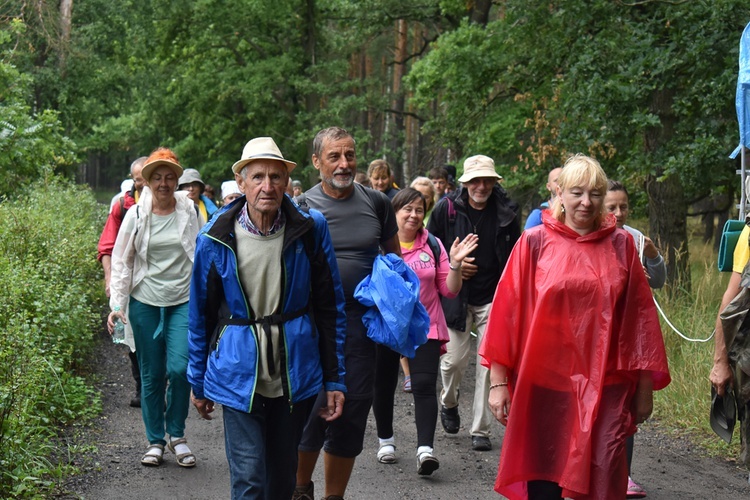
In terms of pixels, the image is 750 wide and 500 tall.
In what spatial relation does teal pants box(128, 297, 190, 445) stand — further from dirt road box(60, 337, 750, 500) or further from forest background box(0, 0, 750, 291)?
forest background box(0, 0, 750, 291)

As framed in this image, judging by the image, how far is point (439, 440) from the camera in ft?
26.0

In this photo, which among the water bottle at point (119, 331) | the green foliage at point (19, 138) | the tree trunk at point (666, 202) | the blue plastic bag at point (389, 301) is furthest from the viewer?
the green foliage at point (19, 138)

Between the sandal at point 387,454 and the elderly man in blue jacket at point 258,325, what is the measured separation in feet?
8.13

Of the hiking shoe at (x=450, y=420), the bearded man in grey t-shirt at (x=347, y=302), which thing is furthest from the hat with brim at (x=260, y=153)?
the hiking shoe at (x=450, y=420)

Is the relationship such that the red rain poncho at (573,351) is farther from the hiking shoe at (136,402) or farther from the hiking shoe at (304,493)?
the hiking shoe at (136,402)

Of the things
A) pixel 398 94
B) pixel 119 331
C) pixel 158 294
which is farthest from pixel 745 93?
pixel 398 94

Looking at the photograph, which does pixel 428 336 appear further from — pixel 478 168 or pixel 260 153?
pixel 260 153

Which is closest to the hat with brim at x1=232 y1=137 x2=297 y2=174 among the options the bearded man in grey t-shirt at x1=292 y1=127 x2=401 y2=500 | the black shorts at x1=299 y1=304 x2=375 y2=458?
the bearded man in grey t-shirt at x1=292 y1=127 x2=401 y2=500

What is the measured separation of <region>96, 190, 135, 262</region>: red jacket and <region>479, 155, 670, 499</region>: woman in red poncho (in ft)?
13.6

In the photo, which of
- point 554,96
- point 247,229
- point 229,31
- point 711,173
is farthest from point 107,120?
point 247,229

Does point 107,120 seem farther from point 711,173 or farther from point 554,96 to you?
point 711,173

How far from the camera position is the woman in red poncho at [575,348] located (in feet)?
14.8

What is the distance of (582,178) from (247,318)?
1.60 m

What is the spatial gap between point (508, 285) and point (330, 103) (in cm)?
2702
